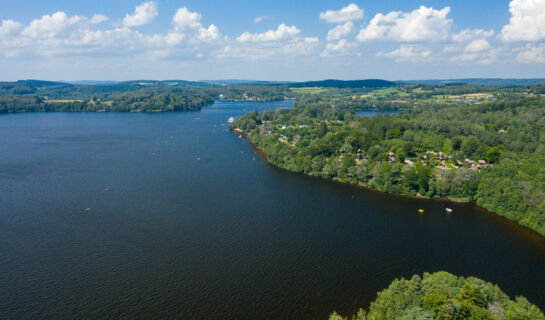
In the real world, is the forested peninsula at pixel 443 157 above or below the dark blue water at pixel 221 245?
above

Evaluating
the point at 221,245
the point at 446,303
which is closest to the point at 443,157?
the point at 446,303

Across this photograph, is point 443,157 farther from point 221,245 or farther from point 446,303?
point 221,245

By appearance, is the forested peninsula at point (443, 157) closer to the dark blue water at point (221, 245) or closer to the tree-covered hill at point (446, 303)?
the dark blue water at point (221, 245)

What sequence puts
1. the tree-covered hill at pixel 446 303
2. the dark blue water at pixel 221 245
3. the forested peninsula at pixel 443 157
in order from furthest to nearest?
the forested peninsula at pixel 443 157, the dark blue water at pixel 221 245, the tree-covered hill at pixel 446 303

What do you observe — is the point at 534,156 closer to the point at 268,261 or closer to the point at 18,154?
the point at 268,261

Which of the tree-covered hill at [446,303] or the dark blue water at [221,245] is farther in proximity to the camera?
the dark blue water at [221,245]

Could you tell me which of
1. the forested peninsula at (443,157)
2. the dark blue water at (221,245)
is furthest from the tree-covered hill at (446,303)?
the forested peninsula at (443,157)
